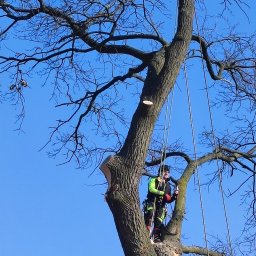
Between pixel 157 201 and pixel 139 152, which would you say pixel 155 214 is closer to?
pixel 157 201

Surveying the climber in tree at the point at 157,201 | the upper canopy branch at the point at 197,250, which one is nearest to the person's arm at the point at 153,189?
the climber in tree at the point at 157,201

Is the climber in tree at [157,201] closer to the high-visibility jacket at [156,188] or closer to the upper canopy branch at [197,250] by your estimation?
the high-visibility jacket at [156,188]

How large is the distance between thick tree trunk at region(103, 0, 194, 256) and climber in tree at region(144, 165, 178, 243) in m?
0.64

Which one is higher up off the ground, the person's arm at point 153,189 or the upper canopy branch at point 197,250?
the person's arm at point 153,189

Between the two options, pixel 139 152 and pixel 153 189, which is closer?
pixel 139 152

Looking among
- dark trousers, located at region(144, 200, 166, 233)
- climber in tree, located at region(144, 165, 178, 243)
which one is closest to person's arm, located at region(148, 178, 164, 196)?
climber in tree, located at region(144, 165, 178, 243)

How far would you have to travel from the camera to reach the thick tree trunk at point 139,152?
550 cm

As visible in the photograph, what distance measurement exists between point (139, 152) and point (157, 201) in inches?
67.5

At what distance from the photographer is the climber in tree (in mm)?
7164

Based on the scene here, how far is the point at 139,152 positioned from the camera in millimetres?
5734

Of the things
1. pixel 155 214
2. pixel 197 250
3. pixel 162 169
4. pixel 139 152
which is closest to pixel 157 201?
pixel 155 214

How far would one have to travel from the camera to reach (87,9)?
24.0 feet

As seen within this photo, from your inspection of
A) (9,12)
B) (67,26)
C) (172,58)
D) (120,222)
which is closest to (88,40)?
(67,26)

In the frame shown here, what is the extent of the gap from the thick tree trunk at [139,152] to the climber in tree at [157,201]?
64 cm
